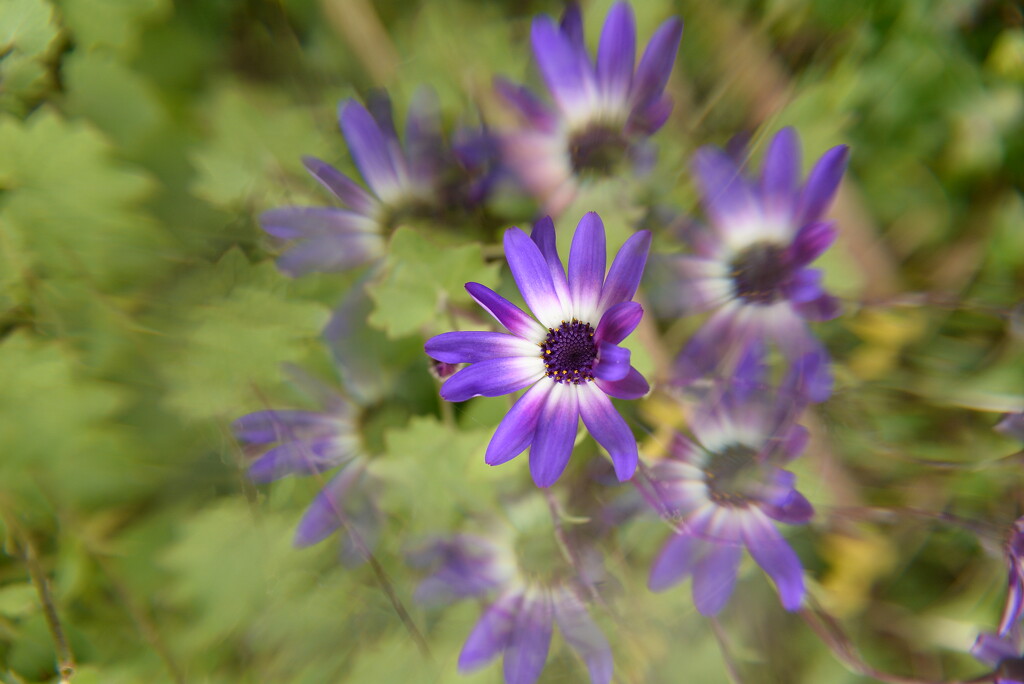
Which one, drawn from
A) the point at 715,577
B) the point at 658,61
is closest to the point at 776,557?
the point at 715,577

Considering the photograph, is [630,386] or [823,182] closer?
[630,386]

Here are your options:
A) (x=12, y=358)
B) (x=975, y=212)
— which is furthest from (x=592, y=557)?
(x=975, y=212)

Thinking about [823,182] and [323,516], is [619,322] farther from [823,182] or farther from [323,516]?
[323,516]

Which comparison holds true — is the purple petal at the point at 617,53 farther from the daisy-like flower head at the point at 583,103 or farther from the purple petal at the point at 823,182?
the purple petal at the point at 823,182

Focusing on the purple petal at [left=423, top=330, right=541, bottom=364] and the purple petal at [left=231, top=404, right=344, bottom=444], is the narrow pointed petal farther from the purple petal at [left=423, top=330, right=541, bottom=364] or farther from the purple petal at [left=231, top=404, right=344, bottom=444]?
the purple petal at [left=231, top=404, right=344, bottom=444]

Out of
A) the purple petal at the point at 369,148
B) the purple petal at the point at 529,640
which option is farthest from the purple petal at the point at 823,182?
the purple petal at the point at 529,640

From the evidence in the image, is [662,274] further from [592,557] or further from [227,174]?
[227,174]
